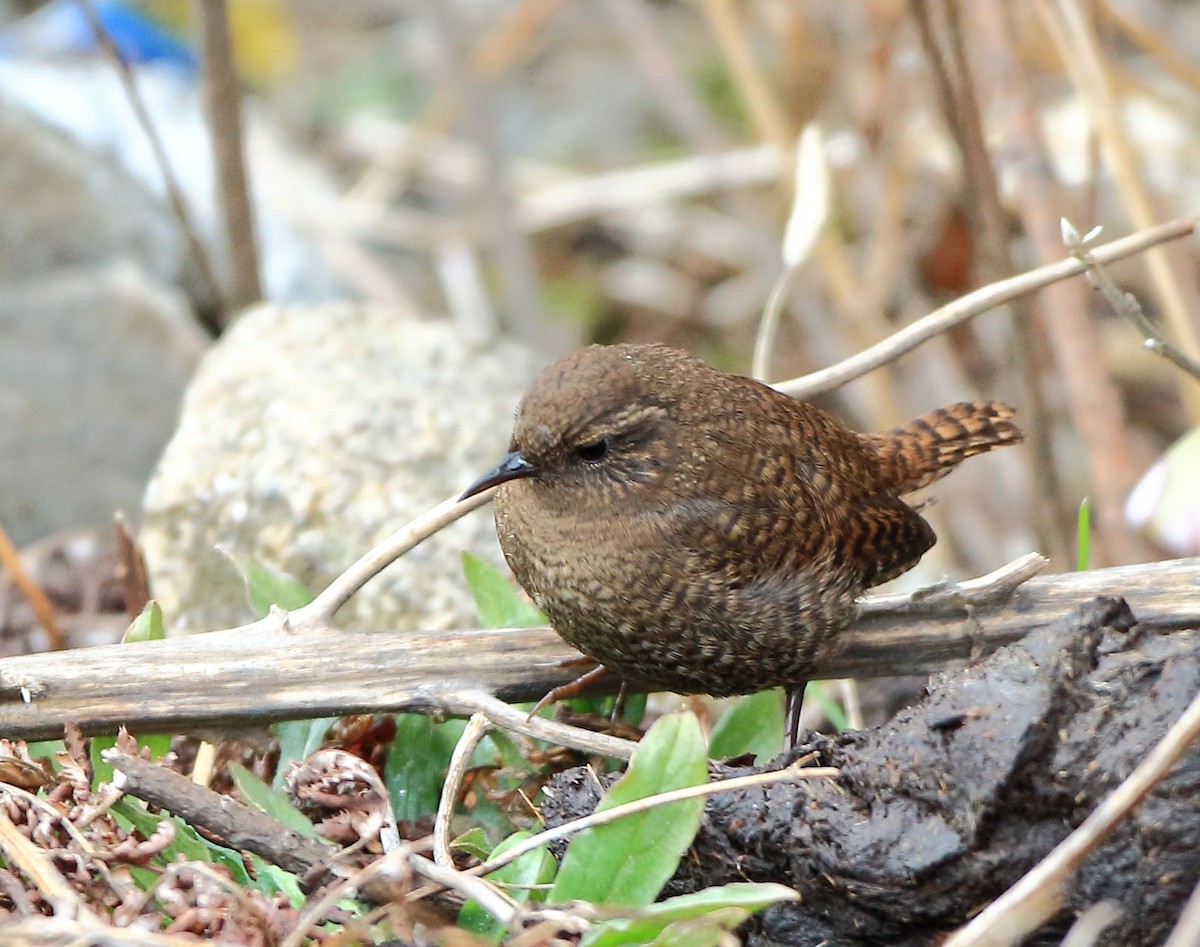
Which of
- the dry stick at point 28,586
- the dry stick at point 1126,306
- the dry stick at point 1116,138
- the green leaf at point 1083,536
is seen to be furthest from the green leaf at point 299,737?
the dry stick at point 1116,138

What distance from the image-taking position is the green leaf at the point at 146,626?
8.66 feet

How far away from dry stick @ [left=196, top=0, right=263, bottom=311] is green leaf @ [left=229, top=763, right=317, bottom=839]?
2.10 metres

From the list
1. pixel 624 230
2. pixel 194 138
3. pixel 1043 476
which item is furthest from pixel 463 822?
pixel 624 230

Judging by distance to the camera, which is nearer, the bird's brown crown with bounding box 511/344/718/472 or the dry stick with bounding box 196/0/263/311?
the bird's brown crown with bounding box 511/344/718/472

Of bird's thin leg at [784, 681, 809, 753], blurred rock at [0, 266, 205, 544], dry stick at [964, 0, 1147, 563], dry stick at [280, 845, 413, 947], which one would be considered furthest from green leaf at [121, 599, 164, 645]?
dry stick at [964, 0, 1147, 563]

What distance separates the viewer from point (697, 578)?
266 centimetres

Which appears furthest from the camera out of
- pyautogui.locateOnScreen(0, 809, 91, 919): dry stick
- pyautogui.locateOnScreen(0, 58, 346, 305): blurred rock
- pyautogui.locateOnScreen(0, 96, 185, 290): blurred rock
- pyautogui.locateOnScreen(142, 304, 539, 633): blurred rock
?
pyautogui.locateOnScreen(0, 58, 346, 305): blurred rock

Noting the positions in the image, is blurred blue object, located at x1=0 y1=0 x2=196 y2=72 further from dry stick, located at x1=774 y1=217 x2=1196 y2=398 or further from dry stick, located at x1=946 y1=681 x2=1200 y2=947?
dry stick, located at x1=946 y1=681 x2=1200 y2=947

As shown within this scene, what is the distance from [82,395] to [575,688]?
2.54 metres

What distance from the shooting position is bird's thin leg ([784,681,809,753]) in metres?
2.74

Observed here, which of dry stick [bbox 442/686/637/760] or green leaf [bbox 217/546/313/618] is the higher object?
green leaf [bbox 217/546/313/618]

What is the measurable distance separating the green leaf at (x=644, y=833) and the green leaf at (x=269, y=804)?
0.49m

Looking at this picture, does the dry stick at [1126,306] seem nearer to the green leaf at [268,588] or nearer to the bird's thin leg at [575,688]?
the bird's thin leg at [575,688]

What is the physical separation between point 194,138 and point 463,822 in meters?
4.44
